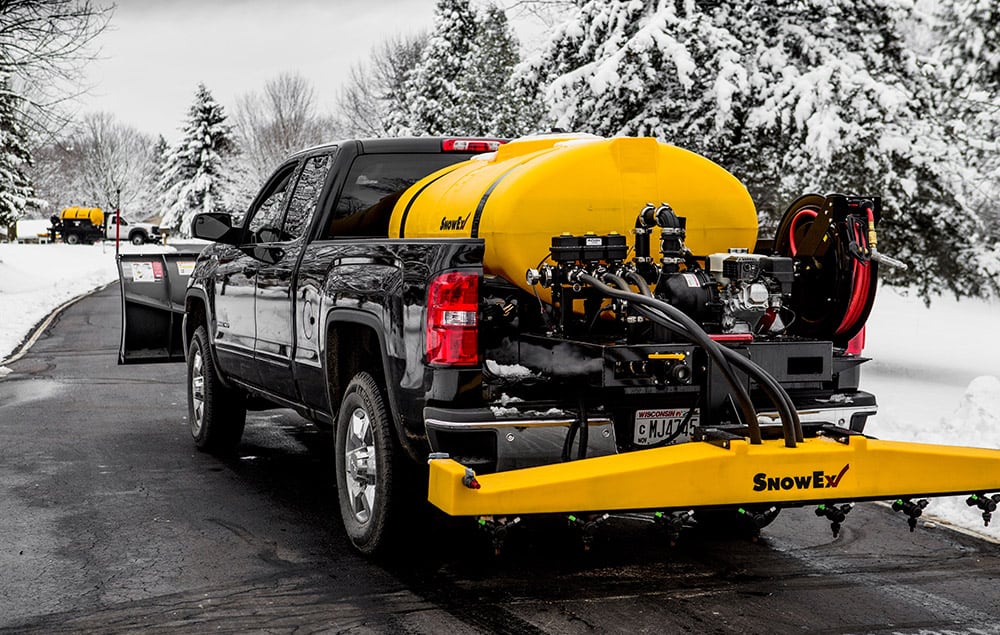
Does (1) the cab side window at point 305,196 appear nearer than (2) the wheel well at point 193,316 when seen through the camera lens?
Yes

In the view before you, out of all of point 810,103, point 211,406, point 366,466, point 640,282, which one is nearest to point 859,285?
point 640,282

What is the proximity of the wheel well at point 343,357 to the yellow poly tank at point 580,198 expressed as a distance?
0.67m

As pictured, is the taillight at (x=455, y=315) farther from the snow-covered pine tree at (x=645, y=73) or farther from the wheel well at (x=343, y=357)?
the snow-covered pine tree at (x=645, y=73)

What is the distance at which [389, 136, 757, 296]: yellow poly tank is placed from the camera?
17.4ft

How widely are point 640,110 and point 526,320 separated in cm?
1104

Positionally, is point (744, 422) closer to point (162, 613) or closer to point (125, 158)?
point (162, 613)

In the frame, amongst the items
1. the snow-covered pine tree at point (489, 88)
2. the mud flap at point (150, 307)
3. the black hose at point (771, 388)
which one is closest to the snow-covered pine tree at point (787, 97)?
the mud flap at point (150, 307)

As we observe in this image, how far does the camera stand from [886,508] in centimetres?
697

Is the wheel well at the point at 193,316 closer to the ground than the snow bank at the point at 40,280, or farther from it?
farther from it

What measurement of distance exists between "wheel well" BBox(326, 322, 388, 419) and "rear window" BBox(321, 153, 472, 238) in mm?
835

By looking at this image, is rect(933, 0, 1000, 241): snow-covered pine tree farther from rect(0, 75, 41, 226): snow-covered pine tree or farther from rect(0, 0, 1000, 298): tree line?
rect(0, 75, 41, 226): snow-covered pine tree

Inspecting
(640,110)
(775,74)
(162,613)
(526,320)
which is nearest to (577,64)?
(640,110)

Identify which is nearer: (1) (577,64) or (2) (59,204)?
(1) (577,64)

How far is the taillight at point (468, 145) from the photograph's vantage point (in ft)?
22.7
